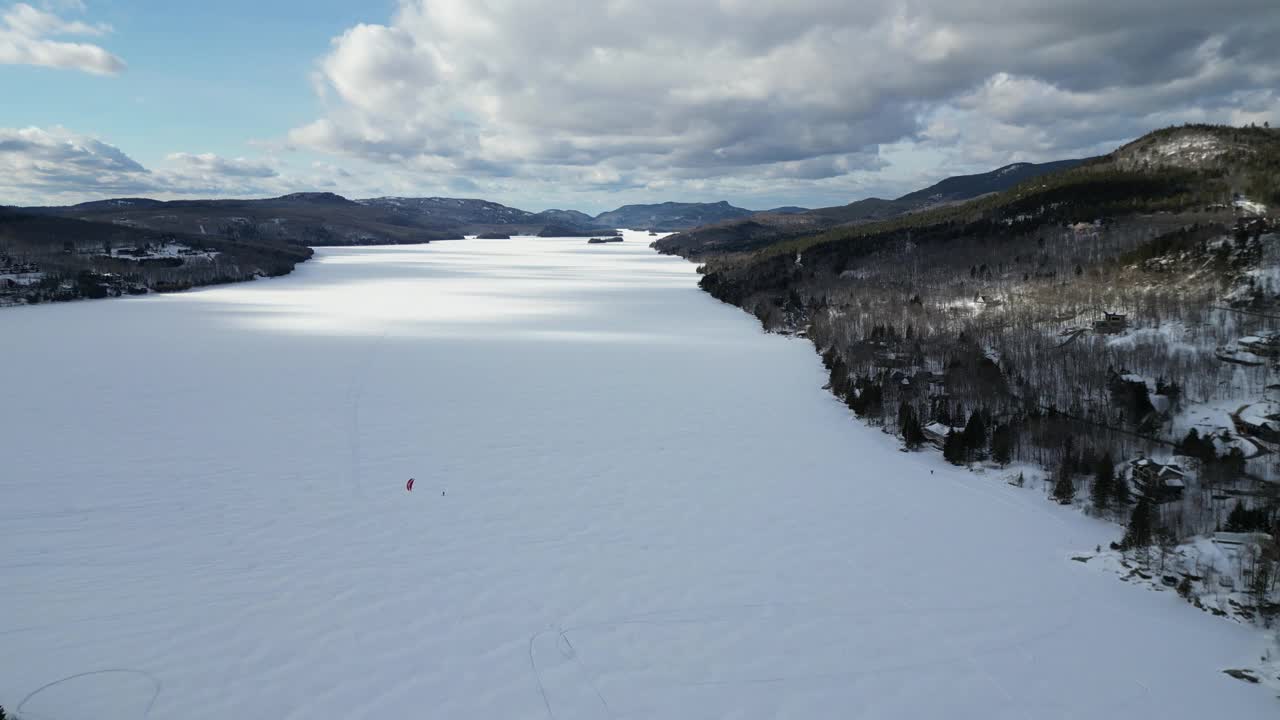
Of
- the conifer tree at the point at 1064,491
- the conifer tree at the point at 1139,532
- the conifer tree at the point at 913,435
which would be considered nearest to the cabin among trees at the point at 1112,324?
the conifer tree at the point at 913,435

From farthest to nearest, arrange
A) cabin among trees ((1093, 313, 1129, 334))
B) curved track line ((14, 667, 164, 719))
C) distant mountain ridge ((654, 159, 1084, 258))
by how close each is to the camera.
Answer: distant mountain ridge ((654, 159, 1084, 258)) < cabin among trees ((1093, 313, 1129, 334)) < curved track line ((14, 667, 164, 719))

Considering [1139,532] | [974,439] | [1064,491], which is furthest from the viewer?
[974,439]

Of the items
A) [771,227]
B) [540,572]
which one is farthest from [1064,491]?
[771,227]

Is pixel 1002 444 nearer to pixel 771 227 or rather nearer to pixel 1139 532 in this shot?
pixel 1139 532

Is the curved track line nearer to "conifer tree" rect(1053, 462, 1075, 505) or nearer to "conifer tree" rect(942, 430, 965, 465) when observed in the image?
"conifer tree" rect(1053, 462, 1075, 505)

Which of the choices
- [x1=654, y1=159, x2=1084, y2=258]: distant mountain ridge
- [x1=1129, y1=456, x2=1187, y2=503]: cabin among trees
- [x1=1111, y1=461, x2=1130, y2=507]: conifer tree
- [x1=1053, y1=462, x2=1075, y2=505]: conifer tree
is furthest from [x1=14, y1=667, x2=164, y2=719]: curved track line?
[x1=654, y1=159, x2=1084, y2=258]: distant mountain ridge

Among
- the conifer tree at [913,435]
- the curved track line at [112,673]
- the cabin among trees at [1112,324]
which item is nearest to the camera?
the curved track line at [112,673]

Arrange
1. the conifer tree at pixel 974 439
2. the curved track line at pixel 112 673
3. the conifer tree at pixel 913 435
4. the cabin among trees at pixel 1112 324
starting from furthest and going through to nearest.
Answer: the cabin among trees at pixel 1112 324
the conifer tree at pixel 913 435
the conifer tree at pixel 974 439
the curved track line at pixel 112 673

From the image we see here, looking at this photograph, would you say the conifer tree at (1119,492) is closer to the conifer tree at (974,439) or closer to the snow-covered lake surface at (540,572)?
the snow-covered lake surface at (540,572)
